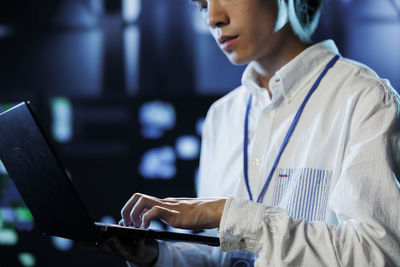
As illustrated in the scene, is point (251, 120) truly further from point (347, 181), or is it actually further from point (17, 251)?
point (17, 251)

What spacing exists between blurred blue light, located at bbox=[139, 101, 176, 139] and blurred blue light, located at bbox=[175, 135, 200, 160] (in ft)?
0.28

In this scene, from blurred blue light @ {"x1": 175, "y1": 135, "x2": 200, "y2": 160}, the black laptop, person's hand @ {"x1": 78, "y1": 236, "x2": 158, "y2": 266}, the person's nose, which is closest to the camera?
the black laptop

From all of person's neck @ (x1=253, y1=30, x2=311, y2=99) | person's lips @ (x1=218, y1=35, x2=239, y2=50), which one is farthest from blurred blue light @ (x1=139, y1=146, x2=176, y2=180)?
person's lips @ (x1=218, y1=35, x2=239, y2=50)

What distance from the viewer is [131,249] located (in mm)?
1124

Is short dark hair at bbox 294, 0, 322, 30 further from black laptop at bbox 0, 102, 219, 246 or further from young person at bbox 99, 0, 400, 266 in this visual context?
black laptop at bbox 0, 102, 219, 246

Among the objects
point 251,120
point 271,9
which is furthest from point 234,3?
point 251,120

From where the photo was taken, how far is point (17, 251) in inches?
107

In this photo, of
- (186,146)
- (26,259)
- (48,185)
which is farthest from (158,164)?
(48,185)

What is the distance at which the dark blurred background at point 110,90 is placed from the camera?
2.64 m

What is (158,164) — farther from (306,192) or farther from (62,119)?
(306,192)

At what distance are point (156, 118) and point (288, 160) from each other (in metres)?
1.53

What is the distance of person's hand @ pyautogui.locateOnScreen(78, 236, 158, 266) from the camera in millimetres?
1071

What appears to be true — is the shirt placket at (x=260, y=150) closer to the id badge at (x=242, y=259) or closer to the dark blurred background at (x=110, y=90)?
the id badge at (x=242, y=259)

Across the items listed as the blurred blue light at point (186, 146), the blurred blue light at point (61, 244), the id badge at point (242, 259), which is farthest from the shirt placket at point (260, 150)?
the blurred blue light at point (61, 244)
